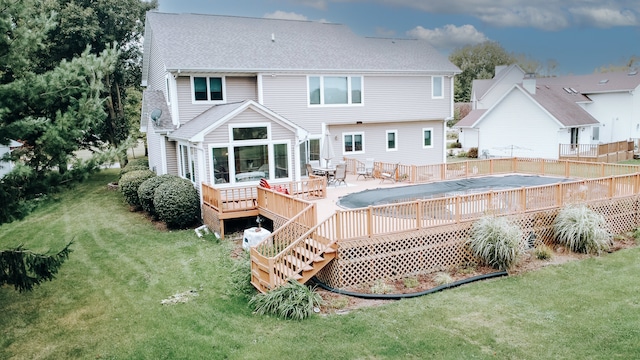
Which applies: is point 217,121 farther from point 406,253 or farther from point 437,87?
point 437,87

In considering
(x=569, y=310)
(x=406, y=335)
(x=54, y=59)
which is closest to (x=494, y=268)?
(x=569, y=310)

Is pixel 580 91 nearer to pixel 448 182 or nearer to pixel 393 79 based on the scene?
pixel 393 79

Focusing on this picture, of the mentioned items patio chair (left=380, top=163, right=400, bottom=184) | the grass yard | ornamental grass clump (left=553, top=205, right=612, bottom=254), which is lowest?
the grass yard

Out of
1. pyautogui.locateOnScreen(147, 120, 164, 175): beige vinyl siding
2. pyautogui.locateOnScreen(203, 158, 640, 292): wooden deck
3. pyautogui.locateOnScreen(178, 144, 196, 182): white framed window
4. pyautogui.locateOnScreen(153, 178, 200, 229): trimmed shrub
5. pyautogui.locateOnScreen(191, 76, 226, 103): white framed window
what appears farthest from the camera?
pyautogui.locateOnScreen(147, 120, 164, 175): beige vinyl siding

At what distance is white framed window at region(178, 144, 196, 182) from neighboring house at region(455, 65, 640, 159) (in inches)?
892

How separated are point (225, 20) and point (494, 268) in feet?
58.8

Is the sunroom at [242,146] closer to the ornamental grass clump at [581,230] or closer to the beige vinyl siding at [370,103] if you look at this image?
the beige vinyl siding at [370,103]

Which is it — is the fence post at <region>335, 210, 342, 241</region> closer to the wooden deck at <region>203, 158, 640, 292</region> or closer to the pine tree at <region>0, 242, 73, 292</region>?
the wooden deck at <region>203, 158, 640, 292</region>

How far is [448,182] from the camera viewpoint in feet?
61.5

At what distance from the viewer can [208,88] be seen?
1883 centimetres

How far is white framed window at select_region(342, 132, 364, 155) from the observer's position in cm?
2263

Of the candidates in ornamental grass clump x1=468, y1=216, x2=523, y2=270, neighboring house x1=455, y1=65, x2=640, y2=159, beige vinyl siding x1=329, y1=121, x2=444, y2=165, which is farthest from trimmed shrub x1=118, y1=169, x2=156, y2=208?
neighboring house x1=455, y1=65, x2=640, y2=159

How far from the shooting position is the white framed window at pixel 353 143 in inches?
891

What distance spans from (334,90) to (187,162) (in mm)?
7884
